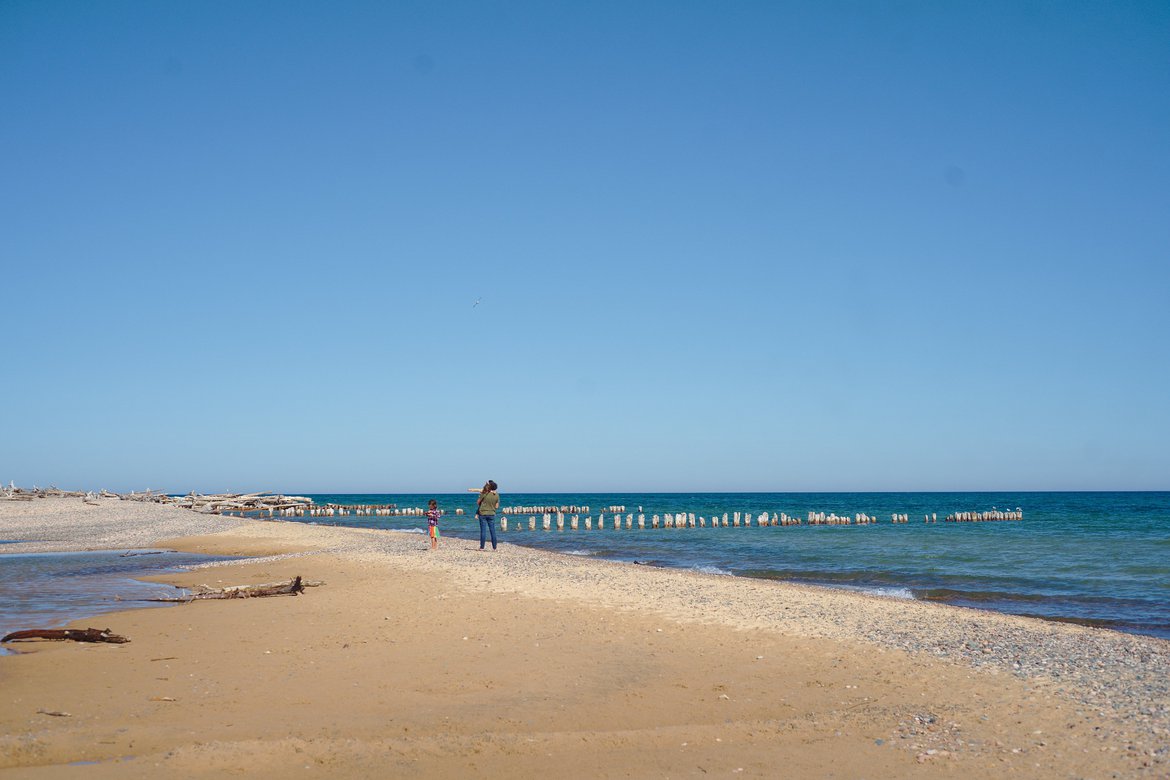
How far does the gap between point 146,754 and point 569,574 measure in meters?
12.3

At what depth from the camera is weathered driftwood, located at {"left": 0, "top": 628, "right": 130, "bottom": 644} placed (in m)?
10.5

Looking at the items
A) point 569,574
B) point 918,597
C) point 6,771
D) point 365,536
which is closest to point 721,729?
point 6,771

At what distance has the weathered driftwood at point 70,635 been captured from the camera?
10.5 m

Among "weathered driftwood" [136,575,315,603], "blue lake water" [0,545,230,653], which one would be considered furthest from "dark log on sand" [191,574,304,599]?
"blue lake water" [0,545,230,653]

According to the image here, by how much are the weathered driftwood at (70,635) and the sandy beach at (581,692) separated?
173 millimetres

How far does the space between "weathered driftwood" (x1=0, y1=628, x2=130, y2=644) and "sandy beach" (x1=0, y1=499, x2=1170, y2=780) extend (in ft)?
0.57

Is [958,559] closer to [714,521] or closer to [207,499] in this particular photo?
[714,521]

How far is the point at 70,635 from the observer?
1053 centimetres

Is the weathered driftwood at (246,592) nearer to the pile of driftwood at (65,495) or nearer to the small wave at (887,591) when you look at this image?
the small wave at (887,591)

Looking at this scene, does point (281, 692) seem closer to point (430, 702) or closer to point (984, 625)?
point (430, 702)

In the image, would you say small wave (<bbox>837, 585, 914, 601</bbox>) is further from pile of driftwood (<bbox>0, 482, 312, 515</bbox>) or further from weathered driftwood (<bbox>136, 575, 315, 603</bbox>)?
pile of driftwood (<bbox>0, 482, 312, 515</bbox>)

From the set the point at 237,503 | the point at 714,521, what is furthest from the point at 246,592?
the point at 237,503

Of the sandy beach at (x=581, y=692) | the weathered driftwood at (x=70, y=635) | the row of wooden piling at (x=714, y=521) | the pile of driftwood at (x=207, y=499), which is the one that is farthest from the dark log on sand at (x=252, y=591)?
the pile of driftwood at (x=207, y=499)

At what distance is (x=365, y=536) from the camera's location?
33.6 metres
